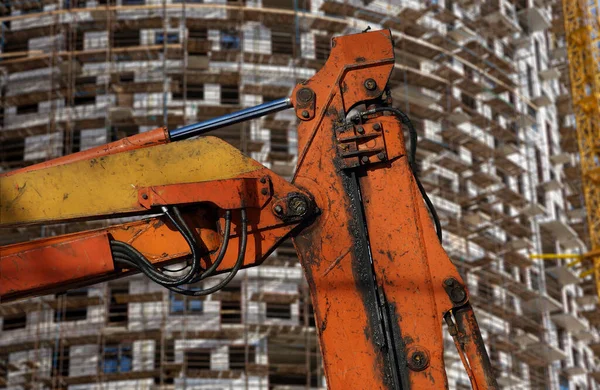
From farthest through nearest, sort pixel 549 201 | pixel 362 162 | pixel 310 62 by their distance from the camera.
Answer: pixel 549 201, pixel 310 62, pixel 362 162

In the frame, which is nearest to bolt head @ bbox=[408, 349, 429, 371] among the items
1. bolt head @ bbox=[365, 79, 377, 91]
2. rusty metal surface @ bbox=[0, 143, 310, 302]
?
rusty metal surface @ bbox=[0, 143, 310, 302]

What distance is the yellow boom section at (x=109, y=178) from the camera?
20.5 ft

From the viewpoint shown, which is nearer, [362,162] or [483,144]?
[362,162]

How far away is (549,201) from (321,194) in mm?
44093

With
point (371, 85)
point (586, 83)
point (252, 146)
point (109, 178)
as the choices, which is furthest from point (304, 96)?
point (586, 83)

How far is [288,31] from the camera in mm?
38938

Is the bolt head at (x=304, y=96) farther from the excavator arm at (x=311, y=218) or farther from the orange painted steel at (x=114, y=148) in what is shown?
the orange painted steel at (x=114, y=148)

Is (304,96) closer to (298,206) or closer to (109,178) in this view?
(298,206)

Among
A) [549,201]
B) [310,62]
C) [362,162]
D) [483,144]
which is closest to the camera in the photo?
[362,162]

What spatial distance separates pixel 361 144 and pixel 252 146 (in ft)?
93.3

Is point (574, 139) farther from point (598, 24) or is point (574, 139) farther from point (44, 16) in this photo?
point (44, 16)

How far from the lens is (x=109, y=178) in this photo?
6285mm

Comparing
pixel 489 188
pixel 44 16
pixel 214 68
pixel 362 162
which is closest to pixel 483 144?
pixel 489 188

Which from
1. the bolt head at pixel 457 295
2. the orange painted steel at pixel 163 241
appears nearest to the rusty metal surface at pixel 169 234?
the orange painted steel at pixel 163 241
